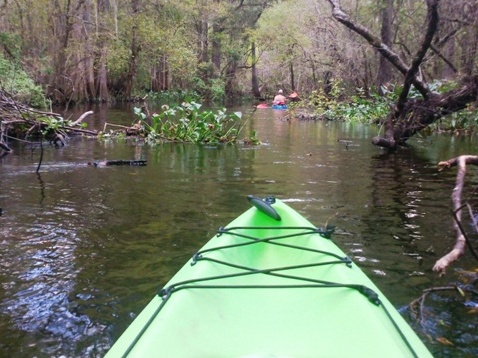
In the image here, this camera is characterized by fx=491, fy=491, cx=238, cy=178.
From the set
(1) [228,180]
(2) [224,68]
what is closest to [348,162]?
(1) [228,180]

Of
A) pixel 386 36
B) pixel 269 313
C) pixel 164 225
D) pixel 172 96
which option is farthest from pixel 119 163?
pixel 172 96

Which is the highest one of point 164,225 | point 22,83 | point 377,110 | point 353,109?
point 22,83

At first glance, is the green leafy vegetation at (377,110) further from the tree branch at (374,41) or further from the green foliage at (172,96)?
the green foliage at (172,96)

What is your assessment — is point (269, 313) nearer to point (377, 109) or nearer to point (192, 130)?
point (192, 130)

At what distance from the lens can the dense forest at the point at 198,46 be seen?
17203mm

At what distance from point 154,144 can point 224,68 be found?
24906mm

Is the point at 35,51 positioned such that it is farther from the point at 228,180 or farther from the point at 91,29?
the point at 228,180

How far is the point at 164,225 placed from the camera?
14.5ft

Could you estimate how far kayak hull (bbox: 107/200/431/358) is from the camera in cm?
175

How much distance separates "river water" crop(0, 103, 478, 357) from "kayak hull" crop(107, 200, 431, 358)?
621 millimetres

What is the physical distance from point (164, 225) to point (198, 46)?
29.5 meters

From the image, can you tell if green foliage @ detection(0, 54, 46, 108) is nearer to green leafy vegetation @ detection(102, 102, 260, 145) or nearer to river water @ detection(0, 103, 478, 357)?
green leafy vegetation @ detection(102, 102, 260, 145)

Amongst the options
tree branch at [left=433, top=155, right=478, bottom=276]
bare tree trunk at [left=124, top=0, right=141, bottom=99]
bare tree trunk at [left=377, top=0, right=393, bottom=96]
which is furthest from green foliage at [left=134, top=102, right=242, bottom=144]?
bare tree trunk at [left=124, top=0, right=141, bottom=99]

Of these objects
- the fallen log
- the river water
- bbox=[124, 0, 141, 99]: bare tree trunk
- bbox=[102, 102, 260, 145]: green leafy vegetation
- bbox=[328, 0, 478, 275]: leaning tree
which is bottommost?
the river water
